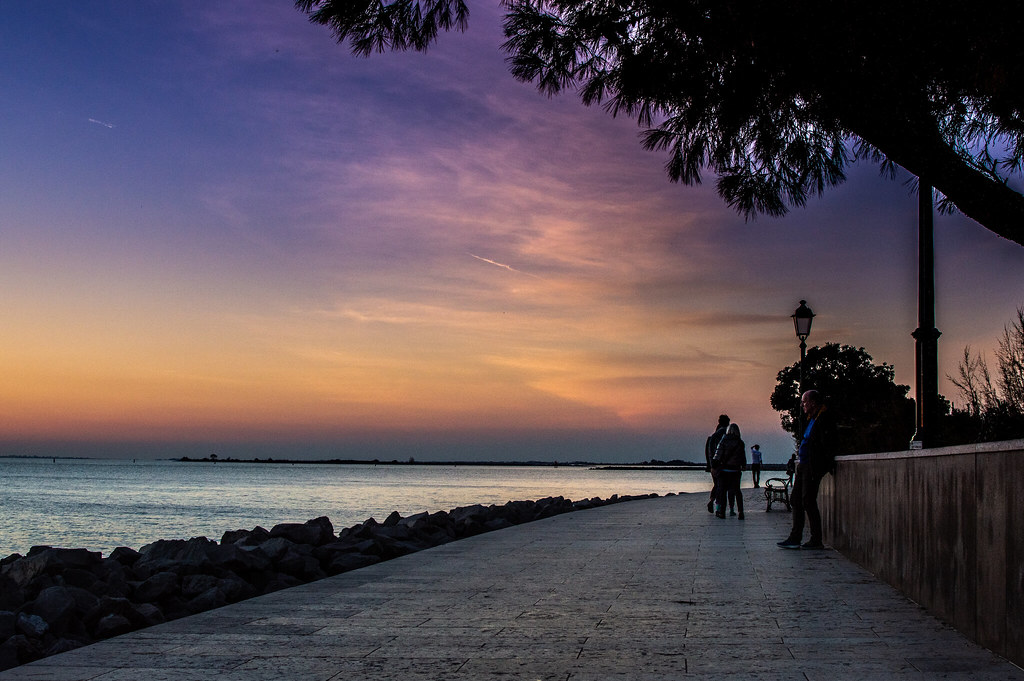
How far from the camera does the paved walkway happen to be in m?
4.88

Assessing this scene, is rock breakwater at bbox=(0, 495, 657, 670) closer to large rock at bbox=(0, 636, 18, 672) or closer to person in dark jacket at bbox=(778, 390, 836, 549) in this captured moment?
large rock at bbox=(0, 636, 18, 672)

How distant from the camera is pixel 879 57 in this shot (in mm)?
7160

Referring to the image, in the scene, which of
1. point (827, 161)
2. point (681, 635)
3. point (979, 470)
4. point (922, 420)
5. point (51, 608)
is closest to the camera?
point (979, 470)

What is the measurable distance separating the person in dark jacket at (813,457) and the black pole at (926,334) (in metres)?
1.49

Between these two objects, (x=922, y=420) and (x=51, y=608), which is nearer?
(x=51, y=608)

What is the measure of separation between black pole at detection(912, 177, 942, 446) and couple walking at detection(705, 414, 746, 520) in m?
7.41

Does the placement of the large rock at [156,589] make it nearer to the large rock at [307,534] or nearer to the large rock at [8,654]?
the large rock at [8,654]

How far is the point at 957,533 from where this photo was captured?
5844 mm

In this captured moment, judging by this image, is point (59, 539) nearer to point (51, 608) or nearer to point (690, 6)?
point (51, 608)

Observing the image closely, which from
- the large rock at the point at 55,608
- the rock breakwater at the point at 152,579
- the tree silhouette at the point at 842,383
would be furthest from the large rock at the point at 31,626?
the tree silhouette at the point at 842,383

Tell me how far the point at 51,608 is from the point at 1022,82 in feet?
27.2

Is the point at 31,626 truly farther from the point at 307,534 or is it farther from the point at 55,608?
the point at 307,534

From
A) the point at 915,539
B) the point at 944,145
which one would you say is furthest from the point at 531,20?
the point at 915,539

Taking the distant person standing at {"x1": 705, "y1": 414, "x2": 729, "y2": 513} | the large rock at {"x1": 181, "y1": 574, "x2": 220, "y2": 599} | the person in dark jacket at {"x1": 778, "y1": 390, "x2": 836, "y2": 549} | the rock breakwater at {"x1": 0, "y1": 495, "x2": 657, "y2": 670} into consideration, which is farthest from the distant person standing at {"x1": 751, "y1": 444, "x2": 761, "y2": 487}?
the large rock at {"x1": 181, "y1": 574, "x2": 220, "y2": 599}
